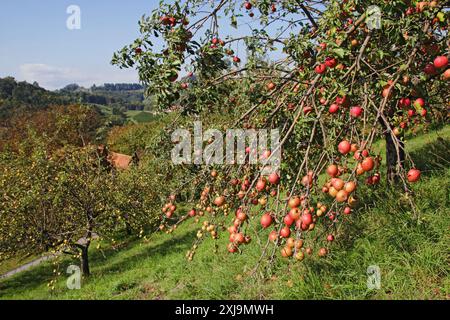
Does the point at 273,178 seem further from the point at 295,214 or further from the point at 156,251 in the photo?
the point at 156,251

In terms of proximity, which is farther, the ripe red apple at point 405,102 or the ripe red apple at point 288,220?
the ripe red apple at point 405,102

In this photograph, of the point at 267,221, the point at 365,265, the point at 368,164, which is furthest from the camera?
the point at 365,265

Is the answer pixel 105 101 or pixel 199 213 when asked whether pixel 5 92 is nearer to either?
pixel 105 101

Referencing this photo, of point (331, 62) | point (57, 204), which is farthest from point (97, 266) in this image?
point (331, 62)

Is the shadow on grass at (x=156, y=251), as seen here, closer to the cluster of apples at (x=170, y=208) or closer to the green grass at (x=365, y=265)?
the green grass at (x=365, y=265)

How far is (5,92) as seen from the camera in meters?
82.3

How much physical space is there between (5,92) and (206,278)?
9559 cm

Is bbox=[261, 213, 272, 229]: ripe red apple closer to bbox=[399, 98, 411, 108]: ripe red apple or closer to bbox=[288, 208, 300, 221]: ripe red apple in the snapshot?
bbox=[288, 208, 300, 221]: ripe red apple

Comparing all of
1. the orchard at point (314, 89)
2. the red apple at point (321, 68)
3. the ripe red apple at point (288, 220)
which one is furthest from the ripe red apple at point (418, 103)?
the ripe red apple at point (288, 220)

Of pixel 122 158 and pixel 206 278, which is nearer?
pixel 206 278

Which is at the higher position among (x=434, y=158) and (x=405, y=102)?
(x=405, y=102)

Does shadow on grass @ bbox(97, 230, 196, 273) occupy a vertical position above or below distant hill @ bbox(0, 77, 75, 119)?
below

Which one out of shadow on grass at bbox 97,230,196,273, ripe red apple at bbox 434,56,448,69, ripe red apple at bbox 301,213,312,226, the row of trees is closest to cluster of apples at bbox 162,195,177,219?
ripe red apple at bbox 301,213,312,226
